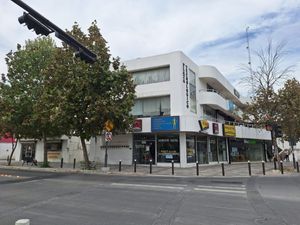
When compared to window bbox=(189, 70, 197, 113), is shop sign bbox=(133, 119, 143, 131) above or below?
below

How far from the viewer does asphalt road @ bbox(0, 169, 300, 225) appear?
7.33 metres

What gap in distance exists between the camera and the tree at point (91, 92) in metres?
21.0

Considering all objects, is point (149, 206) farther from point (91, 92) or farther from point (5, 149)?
point (5, 149)

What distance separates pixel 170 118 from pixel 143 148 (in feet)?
15.1

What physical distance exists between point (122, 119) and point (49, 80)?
6.59m

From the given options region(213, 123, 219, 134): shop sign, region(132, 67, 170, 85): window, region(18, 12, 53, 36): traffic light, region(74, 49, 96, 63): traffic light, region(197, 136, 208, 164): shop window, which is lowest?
region(197, 136, 208, 164): shop window

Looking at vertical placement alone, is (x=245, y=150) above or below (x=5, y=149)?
below

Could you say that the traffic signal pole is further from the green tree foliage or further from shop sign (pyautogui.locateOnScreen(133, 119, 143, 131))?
the green tree foliage

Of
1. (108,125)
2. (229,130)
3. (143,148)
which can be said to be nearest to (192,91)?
(229,130)

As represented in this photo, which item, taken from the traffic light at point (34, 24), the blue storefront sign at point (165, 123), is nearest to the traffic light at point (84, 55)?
the traffic light at point (34, 24)

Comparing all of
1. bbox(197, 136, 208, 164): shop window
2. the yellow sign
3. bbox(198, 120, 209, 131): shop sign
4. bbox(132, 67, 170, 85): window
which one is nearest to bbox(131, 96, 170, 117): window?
bbox(132, 67, 170, 85): window

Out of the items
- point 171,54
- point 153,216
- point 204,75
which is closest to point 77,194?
point 153,216

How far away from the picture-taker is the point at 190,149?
90.2 feet

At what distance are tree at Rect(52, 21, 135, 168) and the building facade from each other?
535cm
